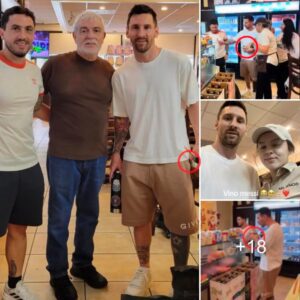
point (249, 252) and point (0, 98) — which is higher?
point (0, 98)

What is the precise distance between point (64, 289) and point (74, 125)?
1.02 metres

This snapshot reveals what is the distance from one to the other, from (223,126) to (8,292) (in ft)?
5.68

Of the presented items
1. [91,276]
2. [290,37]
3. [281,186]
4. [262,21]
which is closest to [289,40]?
[290,37]

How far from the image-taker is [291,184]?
155 centimetres

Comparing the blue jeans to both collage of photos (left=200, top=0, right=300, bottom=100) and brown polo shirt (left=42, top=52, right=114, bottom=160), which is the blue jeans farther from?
collage of photos (left=200, top=0, right=300, bottom=100)

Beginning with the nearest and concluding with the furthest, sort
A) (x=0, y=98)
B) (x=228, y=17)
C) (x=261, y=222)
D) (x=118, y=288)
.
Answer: (x=228, y=17) → (x=261, y=222) → (x=0, y=98) → (x=118, y=288)

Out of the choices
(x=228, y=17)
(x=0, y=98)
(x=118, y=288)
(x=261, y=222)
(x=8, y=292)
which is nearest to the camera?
(x=228, y=17)

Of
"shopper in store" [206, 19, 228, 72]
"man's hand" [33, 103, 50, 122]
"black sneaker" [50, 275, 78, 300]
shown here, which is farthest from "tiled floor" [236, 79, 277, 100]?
"black sneaker" [50, 275, 78, 300]

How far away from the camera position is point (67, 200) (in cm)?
245

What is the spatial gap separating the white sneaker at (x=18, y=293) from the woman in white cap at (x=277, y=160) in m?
1.60

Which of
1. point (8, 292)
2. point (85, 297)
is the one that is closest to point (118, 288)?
point (85, 297)

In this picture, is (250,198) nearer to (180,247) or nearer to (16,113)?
(180,247)

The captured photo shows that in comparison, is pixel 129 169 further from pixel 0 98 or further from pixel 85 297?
pixel 85 297

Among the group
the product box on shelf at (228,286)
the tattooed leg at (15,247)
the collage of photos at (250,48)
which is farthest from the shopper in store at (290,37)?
the tattooed leg at (15,247)
